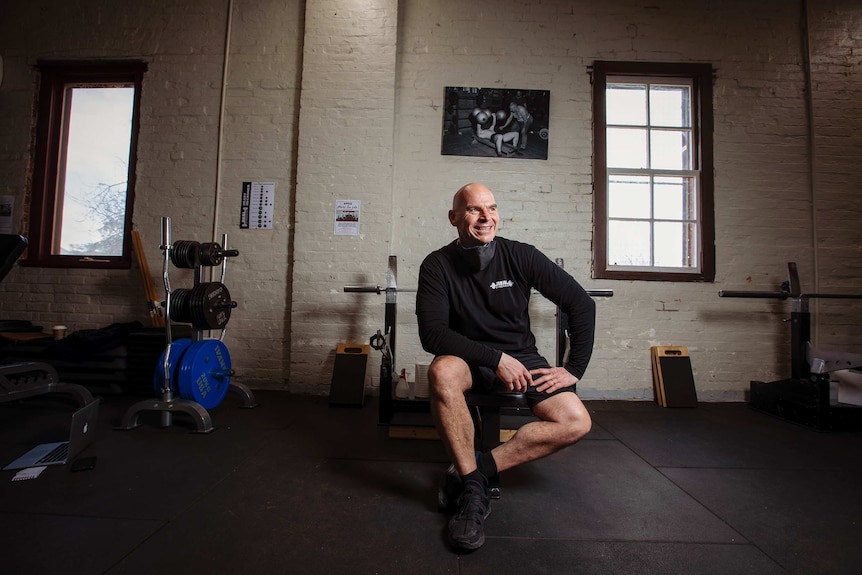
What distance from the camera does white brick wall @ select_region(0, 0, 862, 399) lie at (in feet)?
10.6

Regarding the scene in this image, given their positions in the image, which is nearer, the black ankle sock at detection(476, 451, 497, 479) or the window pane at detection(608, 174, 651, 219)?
the black ankle sock at detection(476, 451, 497, 479)

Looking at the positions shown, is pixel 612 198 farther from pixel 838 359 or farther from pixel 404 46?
pixel 404 46

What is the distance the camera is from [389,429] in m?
2.25

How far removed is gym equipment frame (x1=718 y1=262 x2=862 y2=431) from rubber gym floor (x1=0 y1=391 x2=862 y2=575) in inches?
5.9

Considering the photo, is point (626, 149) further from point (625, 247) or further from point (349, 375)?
point (349, 375)

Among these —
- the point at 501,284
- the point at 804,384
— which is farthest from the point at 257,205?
the point at 804,384

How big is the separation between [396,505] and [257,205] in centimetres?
282

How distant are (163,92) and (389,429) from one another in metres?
3.64

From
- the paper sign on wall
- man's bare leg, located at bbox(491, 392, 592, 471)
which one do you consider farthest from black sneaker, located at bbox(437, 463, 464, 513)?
the paper sign on wall

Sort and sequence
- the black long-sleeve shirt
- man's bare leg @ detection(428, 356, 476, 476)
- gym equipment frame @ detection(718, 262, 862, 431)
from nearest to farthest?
man's bare leg @ detection(428, 356, 476, 476), the black long-sleeve shirt, gym equipment frame @ detection(718, 262, 862, 431)

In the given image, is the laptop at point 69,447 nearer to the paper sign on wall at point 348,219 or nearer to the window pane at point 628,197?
the paper sign on wall at point 348,219

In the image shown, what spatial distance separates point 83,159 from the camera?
3.57 meters

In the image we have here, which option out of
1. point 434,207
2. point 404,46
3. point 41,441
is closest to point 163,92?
point 404,46

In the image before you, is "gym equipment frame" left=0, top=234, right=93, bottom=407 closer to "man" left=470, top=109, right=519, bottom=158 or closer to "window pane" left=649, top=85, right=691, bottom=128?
"man" left=470, top=109, right=519, bottom=158
